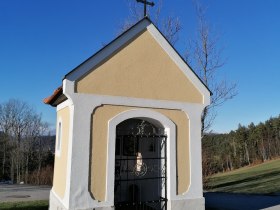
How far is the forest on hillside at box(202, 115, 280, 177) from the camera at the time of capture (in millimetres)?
64188

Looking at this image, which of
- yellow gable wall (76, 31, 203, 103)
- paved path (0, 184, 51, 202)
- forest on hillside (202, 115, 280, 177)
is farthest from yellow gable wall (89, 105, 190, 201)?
forest on hillside (202, 115, 280, 177)

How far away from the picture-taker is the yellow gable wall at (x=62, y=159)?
22.1 feet

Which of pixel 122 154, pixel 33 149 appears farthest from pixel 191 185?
pixel 33 149

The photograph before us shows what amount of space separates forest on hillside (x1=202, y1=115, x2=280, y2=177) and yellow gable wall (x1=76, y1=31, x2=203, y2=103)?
57124mm

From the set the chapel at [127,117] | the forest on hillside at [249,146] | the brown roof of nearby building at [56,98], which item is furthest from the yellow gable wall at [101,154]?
the forest on hillside at [249,146]

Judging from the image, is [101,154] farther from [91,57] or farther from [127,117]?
[91,57]

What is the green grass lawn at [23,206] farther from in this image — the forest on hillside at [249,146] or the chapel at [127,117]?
the forest on hillside at [249,146]

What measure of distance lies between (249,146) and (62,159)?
6735cm

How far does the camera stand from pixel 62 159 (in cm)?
708

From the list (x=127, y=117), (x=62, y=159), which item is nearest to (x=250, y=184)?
(x=127, y=117)

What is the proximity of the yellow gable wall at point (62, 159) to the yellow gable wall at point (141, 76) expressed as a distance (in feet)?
3.88

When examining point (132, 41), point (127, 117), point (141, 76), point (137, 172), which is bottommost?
point (137, 172)

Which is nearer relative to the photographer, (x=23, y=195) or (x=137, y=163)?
(x=137, y=163)

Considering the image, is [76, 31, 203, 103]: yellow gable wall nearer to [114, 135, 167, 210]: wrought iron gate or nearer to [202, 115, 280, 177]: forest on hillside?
[114, 135, 167, 210]: wrought iron gate
